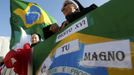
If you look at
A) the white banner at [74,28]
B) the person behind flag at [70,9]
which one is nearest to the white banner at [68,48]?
the white banner at [74,28]

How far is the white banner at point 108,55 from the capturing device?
1.69m

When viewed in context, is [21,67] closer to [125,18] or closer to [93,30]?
[93,30]

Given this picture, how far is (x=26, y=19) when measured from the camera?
674 cm

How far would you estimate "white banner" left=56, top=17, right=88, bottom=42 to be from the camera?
2213 millimetres

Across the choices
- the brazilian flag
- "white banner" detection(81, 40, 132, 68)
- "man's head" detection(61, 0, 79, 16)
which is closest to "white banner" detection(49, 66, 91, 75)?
"white banner" detection(81, 40, 132, 68)

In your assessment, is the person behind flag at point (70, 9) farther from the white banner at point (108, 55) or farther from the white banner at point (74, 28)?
the white banner at point (108, 55)

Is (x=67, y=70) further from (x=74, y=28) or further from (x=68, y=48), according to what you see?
(x=74, y=28)

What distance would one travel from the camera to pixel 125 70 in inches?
65.7

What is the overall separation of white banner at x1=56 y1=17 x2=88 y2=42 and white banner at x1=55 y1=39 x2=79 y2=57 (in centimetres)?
9

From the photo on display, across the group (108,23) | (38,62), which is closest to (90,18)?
(108,23)

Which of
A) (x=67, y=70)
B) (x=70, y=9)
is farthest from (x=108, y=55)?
(x=70, y=9)

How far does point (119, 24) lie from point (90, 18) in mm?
377

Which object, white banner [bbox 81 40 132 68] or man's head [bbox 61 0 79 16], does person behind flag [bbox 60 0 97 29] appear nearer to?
man's head [bbox 61 0 79 16]

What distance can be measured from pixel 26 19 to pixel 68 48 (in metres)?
4.50
